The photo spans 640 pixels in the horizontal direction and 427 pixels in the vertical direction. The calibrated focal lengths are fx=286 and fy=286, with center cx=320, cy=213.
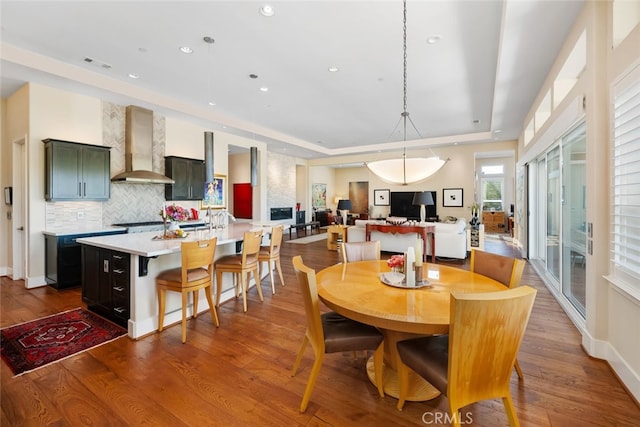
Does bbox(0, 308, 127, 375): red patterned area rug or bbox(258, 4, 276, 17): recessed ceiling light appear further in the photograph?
bbox(258, 4, 276, 17): recessed ceiling light

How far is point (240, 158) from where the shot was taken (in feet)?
32.3

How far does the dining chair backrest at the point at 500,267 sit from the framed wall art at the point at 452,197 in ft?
24.0

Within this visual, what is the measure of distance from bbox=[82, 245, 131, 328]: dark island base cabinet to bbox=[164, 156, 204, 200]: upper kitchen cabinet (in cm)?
276

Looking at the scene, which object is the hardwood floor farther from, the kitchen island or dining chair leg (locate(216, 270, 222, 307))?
dining chair leg (locate(216, 270, 222, 307))

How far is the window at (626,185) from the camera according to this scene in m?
1.99

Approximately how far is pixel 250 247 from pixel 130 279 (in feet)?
4.15

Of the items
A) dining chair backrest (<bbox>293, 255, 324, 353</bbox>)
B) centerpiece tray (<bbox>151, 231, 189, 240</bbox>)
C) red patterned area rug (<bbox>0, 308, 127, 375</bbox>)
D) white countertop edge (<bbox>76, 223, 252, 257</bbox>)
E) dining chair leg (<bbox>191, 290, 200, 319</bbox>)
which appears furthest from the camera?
centerpiece tray (<bbox>151, 231, 189, 240</bbox>)

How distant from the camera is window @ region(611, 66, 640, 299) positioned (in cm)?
199

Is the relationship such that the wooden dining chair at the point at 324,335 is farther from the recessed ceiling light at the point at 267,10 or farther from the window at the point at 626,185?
the recessed ceiling light at the point at 267,10

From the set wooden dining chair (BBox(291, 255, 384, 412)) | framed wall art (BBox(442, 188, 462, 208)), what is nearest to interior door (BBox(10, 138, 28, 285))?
wooden dining chair (BBox(291, 255, 384, 412))

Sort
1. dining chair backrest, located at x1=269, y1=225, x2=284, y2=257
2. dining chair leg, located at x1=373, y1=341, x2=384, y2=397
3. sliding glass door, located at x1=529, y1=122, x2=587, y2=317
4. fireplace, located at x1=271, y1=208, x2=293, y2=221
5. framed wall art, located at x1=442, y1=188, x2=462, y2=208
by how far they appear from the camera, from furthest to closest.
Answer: fireplace, located at x1=271, y1=208, x2=293, y2=221 < framed wall art, located at x1=442, y1=188, x2=462, y2=208 < dining chair backrest, located at x1=269, y1=225, x2=284, y2=257 < sliding glass door, located at x1=529, y1=122, x2=587, y2=317 < dining chair leg, located at x1=373, y1=341, x2=384, y2=397

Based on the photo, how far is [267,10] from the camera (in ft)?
9.44

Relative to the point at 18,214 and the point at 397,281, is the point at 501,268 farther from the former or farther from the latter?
the point at 18,214

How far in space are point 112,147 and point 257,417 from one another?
17.7ft
